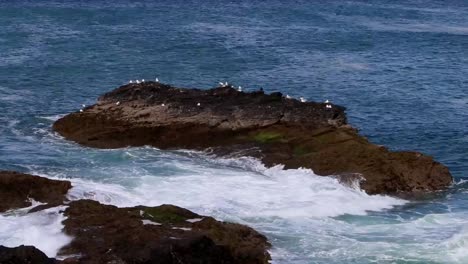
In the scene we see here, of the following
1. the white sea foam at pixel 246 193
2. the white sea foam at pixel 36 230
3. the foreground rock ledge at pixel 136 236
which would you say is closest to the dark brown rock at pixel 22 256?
the foreground rock ledge at pixel 136 236

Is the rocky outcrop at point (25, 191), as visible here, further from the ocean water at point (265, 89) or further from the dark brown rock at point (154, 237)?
the dark brown rock at point (154, 237)

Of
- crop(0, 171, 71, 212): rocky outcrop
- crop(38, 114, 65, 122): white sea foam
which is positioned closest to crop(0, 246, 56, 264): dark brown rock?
crop(0, 171, 71, 212): rocky outcrop

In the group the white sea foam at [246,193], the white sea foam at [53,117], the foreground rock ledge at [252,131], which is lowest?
the white sea foam at [53,117]

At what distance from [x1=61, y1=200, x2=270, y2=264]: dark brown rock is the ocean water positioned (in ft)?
2.78

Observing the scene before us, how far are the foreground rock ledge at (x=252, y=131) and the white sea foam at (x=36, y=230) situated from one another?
12244mm

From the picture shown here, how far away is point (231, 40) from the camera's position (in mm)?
74438

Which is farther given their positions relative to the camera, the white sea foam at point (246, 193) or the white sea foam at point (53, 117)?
the white sea foam at point (53, 117)

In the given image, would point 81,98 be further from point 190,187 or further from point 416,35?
point 416,35

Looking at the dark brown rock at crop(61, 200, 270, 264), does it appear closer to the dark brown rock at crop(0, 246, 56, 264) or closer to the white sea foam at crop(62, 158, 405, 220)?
the dark brown rock at crop(0, 246, 56, 264)

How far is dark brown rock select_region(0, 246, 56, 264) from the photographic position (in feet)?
75.9

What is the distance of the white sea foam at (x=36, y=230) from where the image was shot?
26.5 metres

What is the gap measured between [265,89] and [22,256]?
34.1 meters

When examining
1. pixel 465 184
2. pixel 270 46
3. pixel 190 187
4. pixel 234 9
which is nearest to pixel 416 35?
pixel 270 46

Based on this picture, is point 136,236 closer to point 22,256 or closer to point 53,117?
point 22,256
